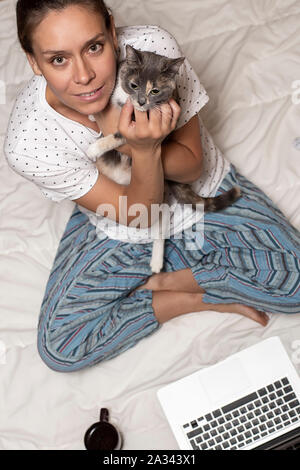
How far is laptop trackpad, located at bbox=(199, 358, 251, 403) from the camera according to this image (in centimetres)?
136

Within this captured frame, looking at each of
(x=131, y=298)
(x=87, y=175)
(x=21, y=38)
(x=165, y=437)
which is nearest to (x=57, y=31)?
(x=21, y=38)

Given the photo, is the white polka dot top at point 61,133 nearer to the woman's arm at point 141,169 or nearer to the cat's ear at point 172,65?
the woman's arm at point 141,169

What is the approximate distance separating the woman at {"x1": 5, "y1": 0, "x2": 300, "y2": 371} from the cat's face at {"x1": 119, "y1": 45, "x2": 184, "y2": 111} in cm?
5

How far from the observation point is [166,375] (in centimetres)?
149

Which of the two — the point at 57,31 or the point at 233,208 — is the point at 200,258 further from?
the point at 57,31

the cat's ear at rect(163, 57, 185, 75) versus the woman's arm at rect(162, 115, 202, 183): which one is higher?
the cat's ear at rect(163, 57, 185, 75)

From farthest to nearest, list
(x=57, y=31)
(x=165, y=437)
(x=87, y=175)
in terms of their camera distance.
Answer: (x=165, y=437) < (x=87, y=175) < (x=57, y=31)

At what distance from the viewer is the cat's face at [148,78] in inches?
41.4

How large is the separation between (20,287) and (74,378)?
1.10 ft

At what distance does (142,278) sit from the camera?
152 cm

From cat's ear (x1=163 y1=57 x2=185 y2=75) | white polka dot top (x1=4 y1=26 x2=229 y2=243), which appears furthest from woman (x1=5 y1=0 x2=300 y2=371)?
cat's ear (x1=163 y1=57 x2=185 y2=75)

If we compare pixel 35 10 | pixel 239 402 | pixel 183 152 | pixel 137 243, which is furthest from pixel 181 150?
pixel 239 402

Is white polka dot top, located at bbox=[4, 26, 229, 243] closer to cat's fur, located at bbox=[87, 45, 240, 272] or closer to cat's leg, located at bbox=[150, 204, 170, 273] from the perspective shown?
cat's fur, located at bbox=[87, 45, 240, 272]

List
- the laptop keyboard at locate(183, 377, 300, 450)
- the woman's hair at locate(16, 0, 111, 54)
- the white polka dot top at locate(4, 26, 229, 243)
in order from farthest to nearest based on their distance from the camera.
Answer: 1. the laptop keyboard at locate(183, 377, 300, 450)
2. the white polka dot top at locate(4, 26, 229, 243)
3. the woman's hair at locate(16, 0, 111, 54)
